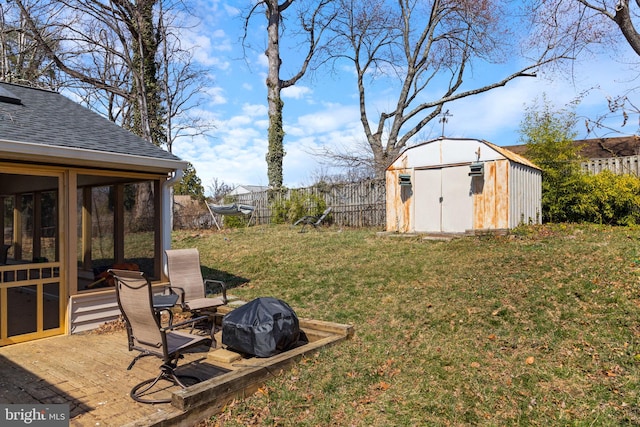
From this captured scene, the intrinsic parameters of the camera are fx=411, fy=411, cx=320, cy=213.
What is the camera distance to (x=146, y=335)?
368 cm

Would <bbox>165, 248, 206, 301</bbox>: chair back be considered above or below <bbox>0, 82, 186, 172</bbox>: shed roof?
below

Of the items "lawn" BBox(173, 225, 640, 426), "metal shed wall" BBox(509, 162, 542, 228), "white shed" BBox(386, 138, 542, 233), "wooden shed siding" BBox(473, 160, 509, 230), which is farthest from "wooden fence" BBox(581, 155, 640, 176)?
"lawn" BBox(173, 225, 640, 426)

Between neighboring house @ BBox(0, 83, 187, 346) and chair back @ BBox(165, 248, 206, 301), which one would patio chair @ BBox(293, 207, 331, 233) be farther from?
chair back @ BBox(165, 248, 206, 301)

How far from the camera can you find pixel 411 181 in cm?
1162

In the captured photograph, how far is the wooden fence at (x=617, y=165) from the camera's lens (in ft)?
39.3

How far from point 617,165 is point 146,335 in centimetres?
1364

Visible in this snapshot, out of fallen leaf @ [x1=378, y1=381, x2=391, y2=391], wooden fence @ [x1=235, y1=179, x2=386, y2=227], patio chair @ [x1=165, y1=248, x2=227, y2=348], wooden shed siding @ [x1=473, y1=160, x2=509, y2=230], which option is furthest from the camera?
wooden fence @ [x1=235, y1=179, x2=386, y2=227]

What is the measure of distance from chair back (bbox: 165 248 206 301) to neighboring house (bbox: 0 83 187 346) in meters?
0.79

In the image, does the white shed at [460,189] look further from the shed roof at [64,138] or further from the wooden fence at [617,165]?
the shed roof at [64,138]

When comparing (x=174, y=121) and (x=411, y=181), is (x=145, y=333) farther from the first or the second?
(x=174, y=121)

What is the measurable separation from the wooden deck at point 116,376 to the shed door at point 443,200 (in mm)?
6841

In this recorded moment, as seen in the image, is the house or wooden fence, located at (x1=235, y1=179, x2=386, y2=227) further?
the house

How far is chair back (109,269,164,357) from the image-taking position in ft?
11.7

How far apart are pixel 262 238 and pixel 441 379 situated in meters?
9.38
